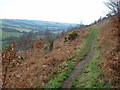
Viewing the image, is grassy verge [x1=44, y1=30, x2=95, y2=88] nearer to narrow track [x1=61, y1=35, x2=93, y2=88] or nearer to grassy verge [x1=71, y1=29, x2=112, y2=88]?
narrow track [x1=61, y1=35, x2=93, y2=88]

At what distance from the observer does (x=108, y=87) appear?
11.1 meters

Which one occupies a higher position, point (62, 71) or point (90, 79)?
point (90, 79)

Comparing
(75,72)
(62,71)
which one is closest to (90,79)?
(75,72)

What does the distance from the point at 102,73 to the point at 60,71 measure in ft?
12.8

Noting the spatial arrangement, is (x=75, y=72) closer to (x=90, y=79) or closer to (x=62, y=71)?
(x=62, y=71)

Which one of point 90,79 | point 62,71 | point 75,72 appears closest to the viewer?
point 90,79

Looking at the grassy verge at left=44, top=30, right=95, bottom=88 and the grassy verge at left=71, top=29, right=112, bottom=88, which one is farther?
the grassy verge at left=44, top=30, right=95, bottom=88

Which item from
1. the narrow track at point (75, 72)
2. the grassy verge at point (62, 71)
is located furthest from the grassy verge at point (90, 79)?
the grassy verge at point (62, 71)

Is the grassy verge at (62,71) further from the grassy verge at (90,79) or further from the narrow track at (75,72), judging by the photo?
the grassy verge at (90,79)

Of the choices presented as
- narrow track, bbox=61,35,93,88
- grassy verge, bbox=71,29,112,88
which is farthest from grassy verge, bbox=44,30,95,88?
grassy verge, bbox=71,29,112,88

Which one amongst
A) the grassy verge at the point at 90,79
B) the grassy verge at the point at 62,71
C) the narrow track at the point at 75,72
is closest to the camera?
the grassy verge at the point at 90,79

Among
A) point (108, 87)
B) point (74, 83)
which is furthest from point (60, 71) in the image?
point (108, 87)

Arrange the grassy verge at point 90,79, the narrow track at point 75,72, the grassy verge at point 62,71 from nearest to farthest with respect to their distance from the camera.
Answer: the grassy verge at point 90,79 → the narrow track at point 75,72 → the grassy verge at point 62,71

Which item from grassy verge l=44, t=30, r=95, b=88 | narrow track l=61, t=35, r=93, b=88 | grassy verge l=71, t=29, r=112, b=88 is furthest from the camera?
grassy verge l=44, t=30, r=95, b=88
